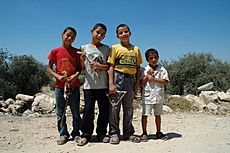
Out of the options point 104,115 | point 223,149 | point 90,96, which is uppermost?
point 90,96

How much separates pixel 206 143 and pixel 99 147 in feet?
5.83

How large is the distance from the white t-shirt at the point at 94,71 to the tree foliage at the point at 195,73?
10.6 meters

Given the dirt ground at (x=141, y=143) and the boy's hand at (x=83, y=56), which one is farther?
the boy's hand at (x=83, y=56)

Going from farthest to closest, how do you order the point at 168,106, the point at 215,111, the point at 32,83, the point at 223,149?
the point at 32,83 < the point at 168,106 < the point at 215,111 < the point at 223,149

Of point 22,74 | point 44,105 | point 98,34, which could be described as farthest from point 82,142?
point 22,74

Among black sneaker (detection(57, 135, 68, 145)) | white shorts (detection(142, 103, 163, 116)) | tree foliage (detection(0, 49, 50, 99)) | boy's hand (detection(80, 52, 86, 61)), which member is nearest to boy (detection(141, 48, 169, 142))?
white shorts (detection(142, 103, 163, 116))

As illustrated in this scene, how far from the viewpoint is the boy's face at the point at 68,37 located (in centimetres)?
404

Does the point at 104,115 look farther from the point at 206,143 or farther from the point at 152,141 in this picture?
the point at 206,143

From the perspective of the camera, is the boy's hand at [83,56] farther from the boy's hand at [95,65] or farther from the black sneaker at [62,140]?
the black sneaker at [62,140]

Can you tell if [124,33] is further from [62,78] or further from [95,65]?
[62,78]

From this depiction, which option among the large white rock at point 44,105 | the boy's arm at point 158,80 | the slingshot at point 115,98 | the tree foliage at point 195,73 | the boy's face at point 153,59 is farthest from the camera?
the tree foliage at point 195,73

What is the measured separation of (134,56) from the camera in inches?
158

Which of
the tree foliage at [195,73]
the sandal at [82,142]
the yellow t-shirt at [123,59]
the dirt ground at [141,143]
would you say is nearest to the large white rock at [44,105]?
the dirt ground at [141,143]

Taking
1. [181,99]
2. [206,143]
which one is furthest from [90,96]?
[181,99]
